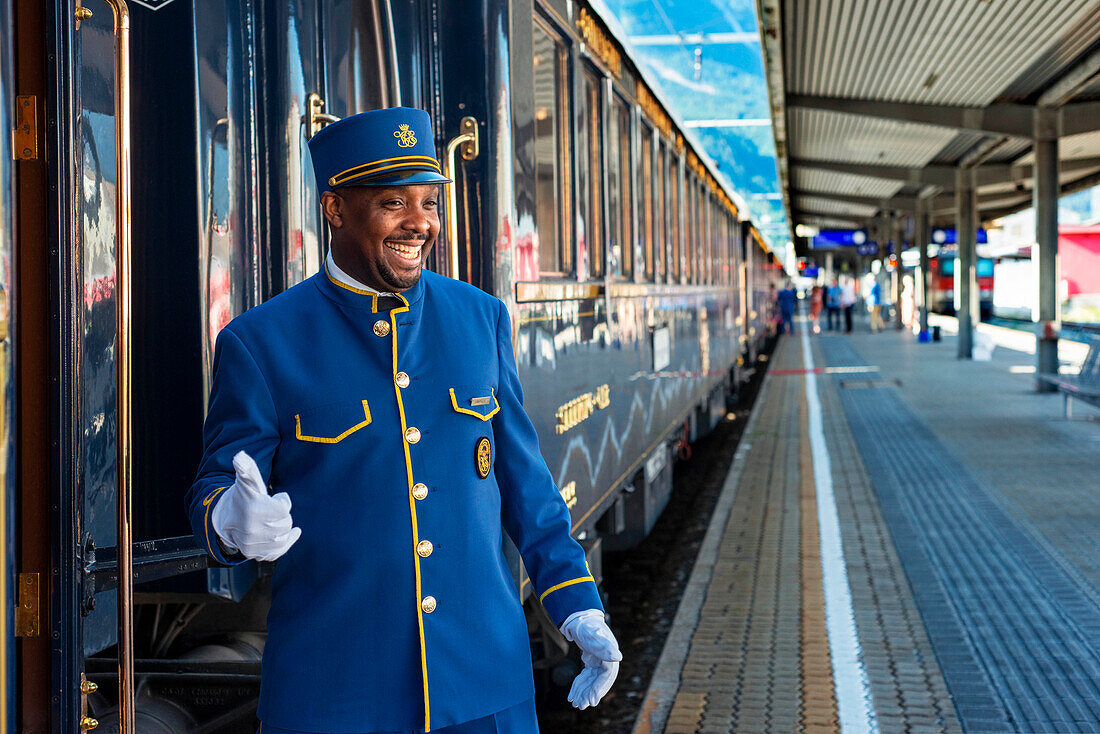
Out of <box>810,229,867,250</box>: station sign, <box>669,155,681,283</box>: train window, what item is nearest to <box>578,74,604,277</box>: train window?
<box>669,155,681,283</box>: train window

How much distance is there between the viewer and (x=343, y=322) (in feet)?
7.14

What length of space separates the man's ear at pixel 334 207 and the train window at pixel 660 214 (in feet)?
15.1

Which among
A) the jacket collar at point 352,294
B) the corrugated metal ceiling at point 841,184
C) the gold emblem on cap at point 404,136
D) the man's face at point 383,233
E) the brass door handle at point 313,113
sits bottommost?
the jacket collar at point 352,294

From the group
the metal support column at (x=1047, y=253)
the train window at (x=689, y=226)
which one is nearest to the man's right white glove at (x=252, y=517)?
the train window at (x=689, y=226)

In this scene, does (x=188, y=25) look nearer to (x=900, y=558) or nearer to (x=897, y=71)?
(x=900, y=558)

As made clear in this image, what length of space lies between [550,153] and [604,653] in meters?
2.35

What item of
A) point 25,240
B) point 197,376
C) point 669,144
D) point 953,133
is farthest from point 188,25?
point 953,133

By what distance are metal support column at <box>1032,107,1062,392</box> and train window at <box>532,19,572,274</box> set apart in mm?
12533

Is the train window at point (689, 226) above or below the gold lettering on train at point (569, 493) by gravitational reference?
above

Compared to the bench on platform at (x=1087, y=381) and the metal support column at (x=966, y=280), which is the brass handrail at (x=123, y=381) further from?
the metal support column at (x=966, y=280)

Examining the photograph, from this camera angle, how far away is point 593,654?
2.16 m

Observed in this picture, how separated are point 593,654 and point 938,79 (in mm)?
16833

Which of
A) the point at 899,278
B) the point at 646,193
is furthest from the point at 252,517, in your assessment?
the point at 899,278

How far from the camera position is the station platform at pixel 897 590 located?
4.55 meters
